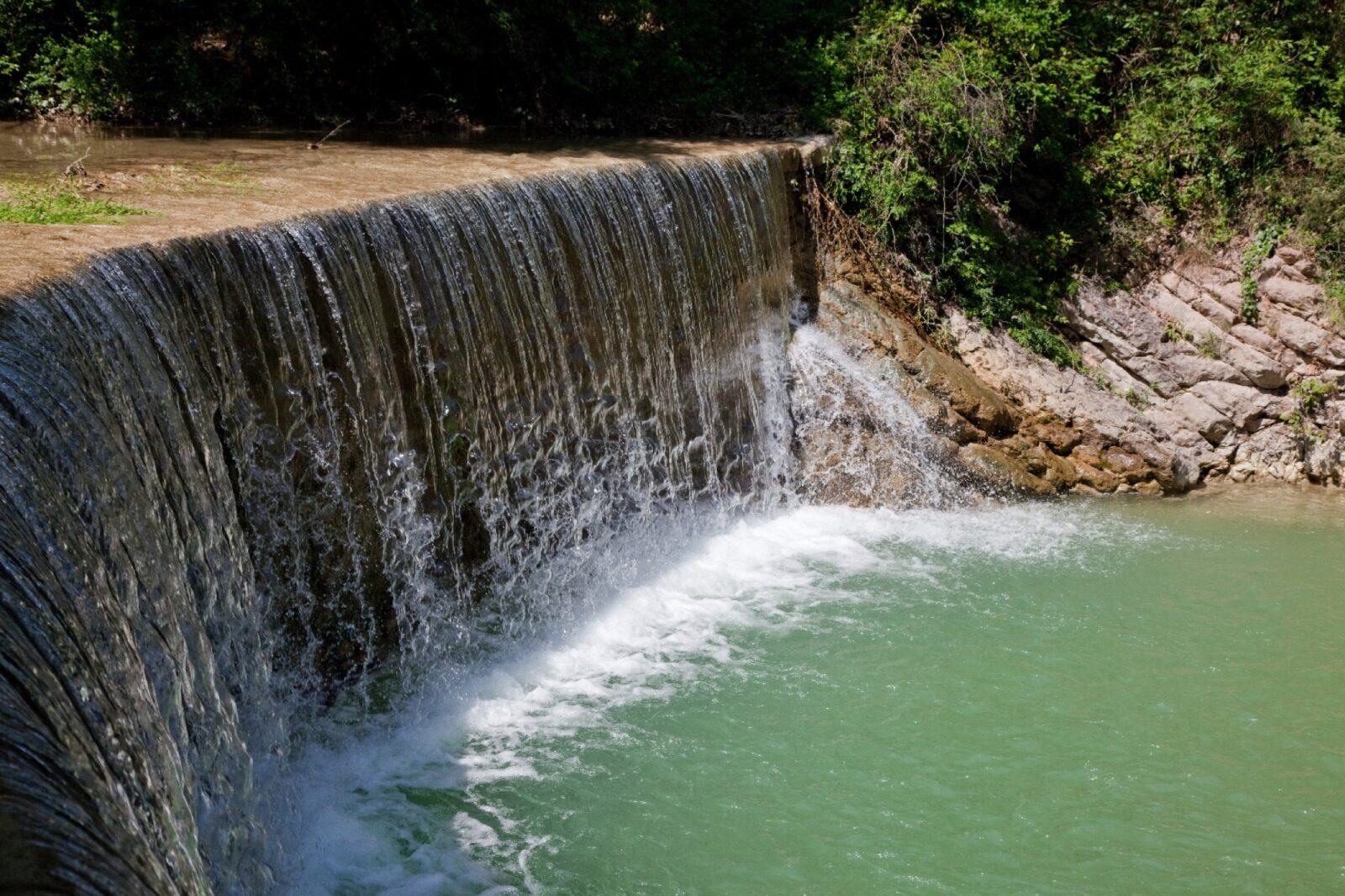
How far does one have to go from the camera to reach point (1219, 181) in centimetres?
1054

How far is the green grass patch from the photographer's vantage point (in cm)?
515

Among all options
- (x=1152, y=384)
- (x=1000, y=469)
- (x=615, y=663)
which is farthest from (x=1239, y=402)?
(x=615, y=663)

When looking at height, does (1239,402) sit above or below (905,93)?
below

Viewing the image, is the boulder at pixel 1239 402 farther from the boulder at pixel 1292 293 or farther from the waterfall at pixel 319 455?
the waterfall at pixel 319 455

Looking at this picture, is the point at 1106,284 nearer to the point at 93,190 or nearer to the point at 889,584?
the point at 889,584

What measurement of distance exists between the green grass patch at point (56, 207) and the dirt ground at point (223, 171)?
0.30 feet

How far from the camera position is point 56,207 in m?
5.46

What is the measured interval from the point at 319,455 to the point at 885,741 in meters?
2.86

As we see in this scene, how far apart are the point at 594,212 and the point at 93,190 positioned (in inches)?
107

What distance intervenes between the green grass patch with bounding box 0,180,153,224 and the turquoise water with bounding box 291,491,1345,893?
2.48 m

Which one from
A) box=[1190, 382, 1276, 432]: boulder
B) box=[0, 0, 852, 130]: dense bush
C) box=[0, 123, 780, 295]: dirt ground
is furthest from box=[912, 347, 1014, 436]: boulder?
box=[0, 0, 852, 130]: dense bush

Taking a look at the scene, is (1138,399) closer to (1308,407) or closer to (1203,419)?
(1203,419)

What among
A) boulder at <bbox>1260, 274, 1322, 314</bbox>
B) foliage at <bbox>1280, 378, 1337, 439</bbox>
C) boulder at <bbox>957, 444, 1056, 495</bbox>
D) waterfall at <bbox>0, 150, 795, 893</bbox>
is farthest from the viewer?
boulder at <bbox>1260, 274, 1322, 314</bbox>

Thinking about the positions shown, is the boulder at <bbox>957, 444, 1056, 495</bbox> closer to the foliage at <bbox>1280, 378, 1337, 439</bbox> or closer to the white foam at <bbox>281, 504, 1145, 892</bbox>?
the white foam at <bbox>281, 504, 1145, 892</bbox>
